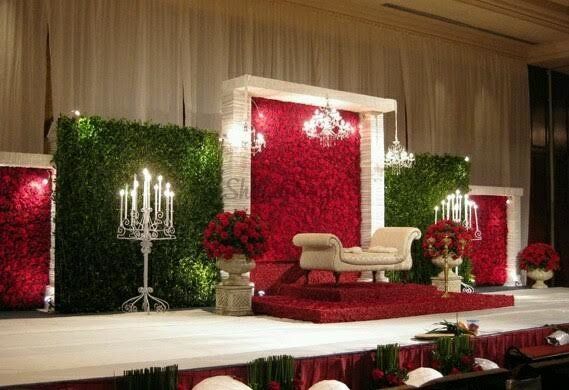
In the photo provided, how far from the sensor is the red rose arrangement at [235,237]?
26.1ft

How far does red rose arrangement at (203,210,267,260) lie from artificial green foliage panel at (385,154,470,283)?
352 cm

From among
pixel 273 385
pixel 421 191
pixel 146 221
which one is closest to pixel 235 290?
pixel 146 221

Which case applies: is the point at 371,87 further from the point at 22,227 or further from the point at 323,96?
the point at 22,227

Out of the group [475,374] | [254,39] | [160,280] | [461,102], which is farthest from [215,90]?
[475,374]

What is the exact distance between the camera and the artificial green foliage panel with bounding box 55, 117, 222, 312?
826 cm

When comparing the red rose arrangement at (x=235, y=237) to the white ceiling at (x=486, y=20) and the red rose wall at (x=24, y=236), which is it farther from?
the white ceiling at (x=486, y=20)

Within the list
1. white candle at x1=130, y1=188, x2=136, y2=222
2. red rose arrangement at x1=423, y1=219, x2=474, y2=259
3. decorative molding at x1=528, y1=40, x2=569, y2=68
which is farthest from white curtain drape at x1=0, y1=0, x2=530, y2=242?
red rose arrangement at x1=423, y1=219, x2=474, y2=259

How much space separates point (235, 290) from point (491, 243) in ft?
22.7

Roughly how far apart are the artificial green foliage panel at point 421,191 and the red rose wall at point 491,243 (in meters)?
1.35

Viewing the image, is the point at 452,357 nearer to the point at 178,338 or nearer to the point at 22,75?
the point at 178,338

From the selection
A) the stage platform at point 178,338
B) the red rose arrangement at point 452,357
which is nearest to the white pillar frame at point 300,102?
the stage platform at point 178,338

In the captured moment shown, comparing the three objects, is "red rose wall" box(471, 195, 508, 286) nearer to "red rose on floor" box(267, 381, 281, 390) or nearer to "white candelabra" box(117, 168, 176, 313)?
"white candelabra" box(117, 168, 176, 313)

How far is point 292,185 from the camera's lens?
966 cm

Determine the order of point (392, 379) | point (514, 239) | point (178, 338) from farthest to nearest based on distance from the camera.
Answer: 1. point (514, 239)
2. point (178, 338)
3. point (392, 379)
